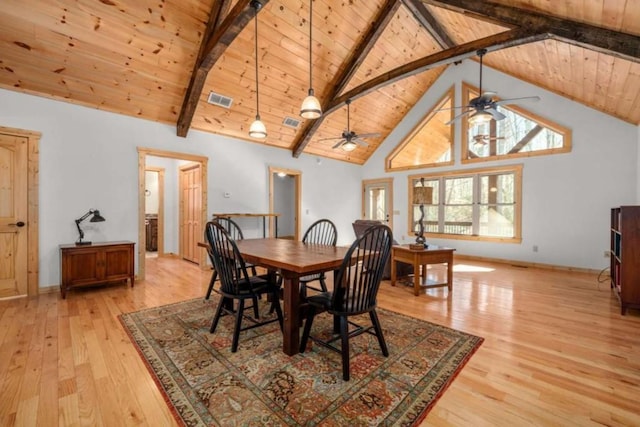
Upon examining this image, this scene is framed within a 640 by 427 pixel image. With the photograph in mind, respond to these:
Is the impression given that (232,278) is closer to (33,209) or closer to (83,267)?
(83,267)

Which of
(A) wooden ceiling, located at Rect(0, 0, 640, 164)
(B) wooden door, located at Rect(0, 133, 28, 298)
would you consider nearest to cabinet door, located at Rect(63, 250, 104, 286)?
(B) wooden door, located at Rect(0, 133, 28, 298)

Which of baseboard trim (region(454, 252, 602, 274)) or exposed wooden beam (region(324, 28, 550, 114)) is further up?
exposed wooden beam (region(324, 28, 550, 114))

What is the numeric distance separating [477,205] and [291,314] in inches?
228

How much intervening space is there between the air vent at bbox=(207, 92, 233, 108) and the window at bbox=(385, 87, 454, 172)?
15.2ft

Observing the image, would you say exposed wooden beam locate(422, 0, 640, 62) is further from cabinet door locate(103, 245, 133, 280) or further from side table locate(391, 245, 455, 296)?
cabinet door locate(103, 245, 133, 280)

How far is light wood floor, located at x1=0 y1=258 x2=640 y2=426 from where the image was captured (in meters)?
1.60

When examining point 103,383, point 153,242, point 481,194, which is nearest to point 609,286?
point 481,194

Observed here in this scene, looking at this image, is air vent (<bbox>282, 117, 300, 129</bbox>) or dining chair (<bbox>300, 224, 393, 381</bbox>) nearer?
dining chair (<bbox>300, 224, 393, 381</bbox>)

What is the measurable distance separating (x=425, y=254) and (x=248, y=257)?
2.50m

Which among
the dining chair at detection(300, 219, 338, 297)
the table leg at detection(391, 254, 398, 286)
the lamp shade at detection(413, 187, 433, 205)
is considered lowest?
the table leg at detection(391, 254, 398, 286)

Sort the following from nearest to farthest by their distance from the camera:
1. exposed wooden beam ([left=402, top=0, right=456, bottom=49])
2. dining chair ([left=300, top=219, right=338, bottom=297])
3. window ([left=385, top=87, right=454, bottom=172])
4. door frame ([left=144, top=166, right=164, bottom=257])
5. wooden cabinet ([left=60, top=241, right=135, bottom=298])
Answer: dining chair ([left=300, top=219, right=338, bottom=297]) < wooden cabinet ([left=60, top=241, right=135, bottom=298]) < exposed wooden beam ([left=402, top=0, right=456, bottom=49]) < door frame ([left=144, top=166, right=164, bottom=257]) < window ([left=385, top=87, right=454, bottom=172])

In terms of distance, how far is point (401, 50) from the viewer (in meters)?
5.55

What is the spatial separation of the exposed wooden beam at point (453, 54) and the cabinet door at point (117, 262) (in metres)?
4.25

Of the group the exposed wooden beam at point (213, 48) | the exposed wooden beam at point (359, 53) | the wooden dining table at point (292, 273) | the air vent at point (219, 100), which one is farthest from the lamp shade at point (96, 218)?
the exposed wooden beam at point (359, 53)
